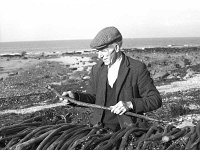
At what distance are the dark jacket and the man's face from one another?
0.50 ft

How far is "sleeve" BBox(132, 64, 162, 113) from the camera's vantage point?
4452 millimetres

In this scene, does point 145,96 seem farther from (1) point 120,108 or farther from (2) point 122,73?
(1) point 120,108

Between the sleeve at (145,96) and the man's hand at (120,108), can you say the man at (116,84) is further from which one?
the man's hand at (120,108)

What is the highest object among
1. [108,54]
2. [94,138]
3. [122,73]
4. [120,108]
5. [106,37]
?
[106,37]

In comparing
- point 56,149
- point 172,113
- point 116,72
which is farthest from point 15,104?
point 56,149

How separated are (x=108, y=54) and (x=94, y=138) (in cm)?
142

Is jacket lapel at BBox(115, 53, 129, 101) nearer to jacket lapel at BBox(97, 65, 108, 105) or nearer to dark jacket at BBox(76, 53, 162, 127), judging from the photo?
dark jacket at BBox(76, 53, 162, 127)

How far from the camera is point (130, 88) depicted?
4785mm

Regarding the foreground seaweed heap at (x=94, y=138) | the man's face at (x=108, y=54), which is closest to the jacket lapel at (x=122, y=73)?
the man's face at (x=108, y=54)

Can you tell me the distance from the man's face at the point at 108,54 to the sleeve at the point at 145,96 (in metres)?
0.40

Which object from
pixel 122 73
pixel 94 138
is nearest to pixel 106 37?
pixel 122 73

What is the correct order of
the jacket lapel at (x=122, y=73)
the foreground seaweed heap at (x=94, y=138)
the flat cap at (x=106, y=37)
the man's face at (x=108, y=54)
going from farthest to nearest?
1. the jacket lapel at (x=122, y=73)
2. the man's face at (x=108, y=54)
3. the flat cap at (x=106, y=37)
4. the foreground seaweed heap at (x=94, y=138)

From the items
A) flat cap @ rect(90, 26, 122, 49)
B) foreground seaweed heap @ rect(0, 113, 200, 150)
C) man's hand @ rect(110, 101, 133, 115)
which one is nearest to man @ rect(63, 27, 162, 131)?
flat cap @ rect(90, 26, 122, 49)

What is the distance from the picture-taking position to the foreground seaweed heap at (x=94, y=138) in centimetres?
341
